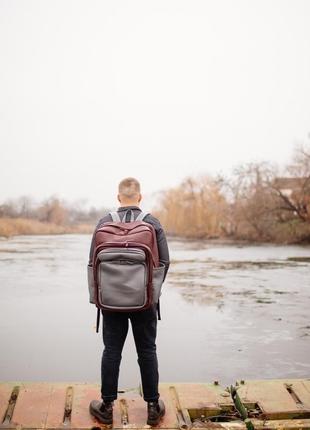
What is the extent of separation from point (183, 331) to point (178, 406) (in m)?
2.83

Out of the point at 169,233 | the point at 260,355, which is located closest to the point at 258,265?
the point at 260,355

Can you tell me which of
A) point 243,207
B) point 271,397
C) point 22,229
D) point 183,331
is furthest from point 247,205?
point 271,397

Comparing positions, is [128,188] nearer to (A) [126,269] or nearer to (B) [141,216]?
(B) [141,216]

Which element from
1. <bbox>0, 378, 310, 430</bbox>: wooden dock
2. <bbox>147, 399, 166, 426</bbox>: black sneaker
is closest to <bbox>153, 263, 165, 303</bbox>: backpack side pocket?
<bbox>147, 399, 166, 426</bbox>: black sneaker

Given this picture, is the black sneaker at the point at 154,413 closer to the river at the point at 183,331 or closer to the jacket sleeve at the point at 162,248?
the jacket sleeve at the point at 162,248

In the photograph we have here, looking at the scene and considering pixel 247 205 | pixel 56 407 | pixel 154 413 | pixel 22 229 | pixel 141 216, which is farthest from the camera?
pixel 22 229

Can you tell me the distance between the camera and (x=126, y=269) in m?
2.86

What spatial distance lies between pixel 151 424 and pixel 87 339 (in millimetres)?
2773

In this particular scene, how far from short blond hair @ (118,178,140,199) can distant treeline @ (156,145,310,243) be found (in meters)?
29.0

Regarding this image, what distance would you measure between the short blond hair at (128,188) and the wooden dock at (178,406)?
153 cm

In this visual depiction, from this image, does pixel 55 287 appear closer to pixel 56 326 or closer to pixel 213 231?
pixel 56 326

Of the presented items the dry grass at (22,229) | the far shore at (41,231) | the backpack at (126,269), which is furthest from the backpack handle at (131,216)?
Answer: the dry grass at (22,229)

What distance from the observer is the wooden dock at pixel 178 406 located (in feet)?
9.71

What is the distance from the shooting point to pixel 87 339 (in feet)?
18.4
